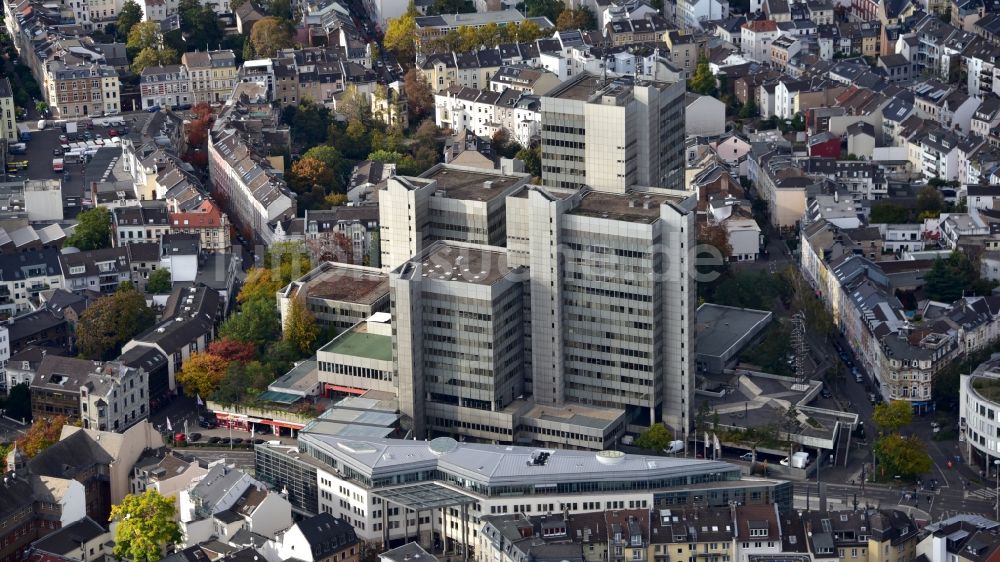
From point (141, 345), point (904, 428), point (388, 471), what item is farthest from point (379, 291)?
point (904, 428)

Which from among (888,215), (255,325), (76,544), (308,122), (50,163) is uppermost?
(308,122)

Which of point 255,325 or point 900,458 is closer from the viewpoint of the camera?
point 900,458

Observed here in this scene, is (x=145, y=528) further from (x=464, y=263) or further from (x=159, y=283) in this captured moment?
(x=159, y=283)

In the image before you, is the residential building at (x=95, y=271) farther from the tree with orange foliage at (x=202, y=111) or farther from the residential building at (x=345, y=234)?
the tree with orange foliage at (x=202, y=111)

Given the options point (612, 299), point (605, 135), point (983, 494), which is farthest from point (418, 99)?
point (983, 494)

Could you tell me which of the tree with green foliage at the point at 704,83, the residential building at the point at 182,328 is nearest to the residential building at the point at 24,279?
the residential building at the point at 182,328

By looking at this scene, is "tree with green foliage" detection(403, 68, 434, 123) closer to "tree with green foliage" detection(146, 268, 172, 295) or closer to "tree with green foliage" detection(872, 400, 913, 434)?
"tree with green foliage" detection(146, 268, 172, 295)
